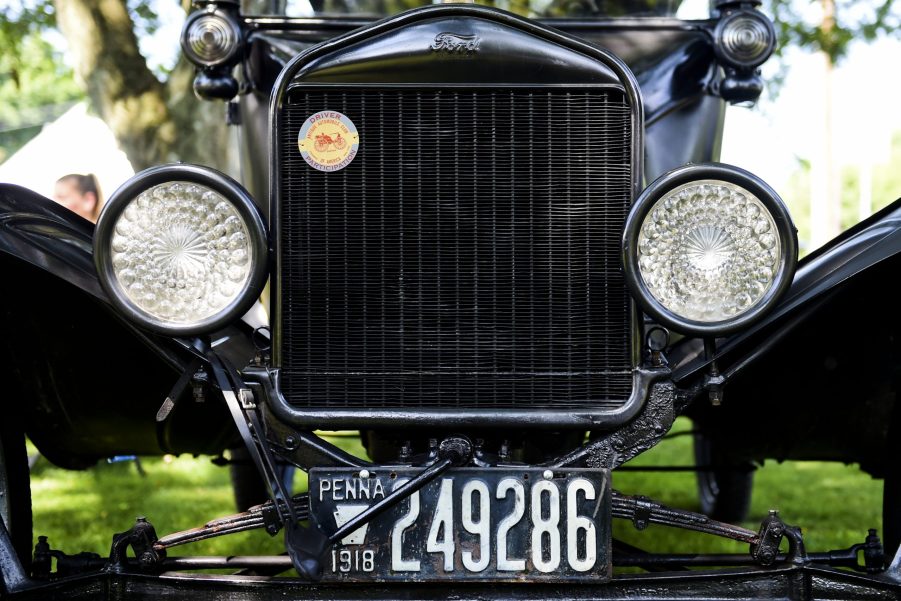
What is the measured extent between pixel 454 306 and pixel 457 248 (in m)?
0.14

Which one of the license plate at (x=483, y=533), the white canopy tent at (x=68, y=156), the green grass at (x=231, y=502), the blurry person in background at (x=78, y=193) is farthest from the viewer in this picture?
the white canopy tent at (x=68, y=156)

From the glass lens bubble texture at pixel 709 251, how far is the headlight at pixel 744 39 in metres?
1.47

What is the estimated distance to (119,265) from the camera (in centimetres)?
227

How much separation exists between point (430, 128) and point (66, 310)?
1.12 m

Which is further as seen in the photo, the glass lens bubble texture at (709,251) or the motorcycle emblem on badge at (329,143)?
the motorcycle emblem on badge at (329,143)

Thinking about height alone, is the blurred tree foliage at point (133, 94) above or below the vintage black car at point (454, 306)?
above

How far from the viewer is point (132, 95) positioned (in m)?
7.35

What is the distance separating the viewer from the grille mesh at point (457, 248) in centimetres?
238

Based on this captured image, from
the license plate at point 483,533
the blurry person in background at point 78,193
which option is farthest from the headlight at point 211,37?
the blurry person in background at point 78,193

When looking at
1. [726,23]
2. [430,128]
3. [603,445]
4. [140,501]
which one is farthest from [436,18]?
[140,501]

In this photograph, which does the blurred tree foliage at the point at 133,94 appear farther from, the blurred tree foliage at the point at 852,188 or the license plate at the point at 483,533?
the blurred tree foliage at the point at 852,188

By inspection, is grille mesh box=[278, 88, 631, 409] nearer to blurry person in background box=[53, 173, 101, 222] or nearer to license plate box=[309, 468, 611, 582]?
license plate box=[309, 468, 611, 582]

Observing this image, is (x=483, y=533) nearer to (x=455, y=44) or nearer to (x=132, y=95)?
(x=455, y=44)

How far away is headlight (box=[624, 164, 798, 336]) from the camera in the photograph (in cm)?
222
